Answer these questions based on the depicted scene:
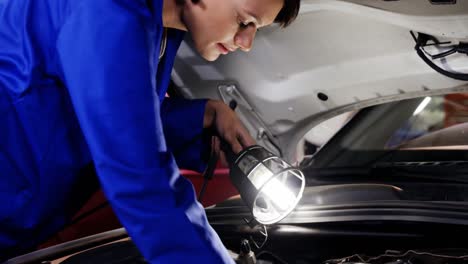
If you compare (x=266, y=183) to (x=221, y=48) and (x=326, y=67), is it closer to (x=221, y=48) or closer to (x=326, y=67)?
(x=221, y=48)

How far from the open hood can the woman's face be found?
14.1 inches

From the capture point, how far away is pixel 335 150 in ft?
6.19

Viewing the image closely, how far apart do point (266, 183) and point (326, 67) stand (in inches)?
22.6

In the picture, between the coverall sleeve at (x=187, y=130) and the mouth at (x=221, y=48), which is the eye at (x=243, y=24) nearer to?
the mouth at (x=221, y=48)

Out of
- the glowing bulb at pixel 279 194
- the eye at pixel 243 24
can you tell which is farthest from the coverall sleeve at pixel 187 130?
the eye at pixel 243 24

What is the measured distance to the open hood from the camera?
1.31m

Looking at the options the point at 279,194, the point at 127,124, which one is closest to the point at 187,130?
the point at 279,194

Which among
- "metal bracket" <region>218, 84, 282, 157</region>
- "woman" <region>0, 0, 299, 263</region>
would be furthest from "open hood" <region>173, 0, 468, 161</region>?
"woman" <region>0, 0, 299, 263</region>

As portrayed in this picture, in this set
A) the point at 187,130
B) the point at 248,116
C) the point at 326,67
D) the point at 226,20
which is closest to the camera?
the point at 226,20

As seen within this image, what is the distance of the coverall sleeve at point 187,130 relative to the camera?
56.6 inches

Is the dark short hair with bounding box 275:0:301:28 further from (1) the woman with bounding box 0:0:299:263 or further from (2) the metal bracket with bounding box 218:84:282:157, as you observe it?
(2) the metal bracket with bounding box 218:84:282:157

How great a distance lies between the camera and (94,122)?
0.87 meters

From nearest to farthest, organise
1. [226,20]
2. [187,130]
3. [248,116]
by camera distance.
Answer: [226,20]
[187,130]
[248,116]

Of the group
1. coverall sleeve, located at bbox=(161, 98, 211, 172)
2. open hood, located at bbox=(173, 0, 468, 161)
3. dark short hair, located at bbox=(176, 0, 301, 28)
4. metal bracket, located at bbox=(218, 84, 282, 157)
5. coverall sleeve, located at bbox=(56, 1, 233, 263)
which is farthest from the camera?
metal bracket, located at bbox=(218, 84, 282, 157)
